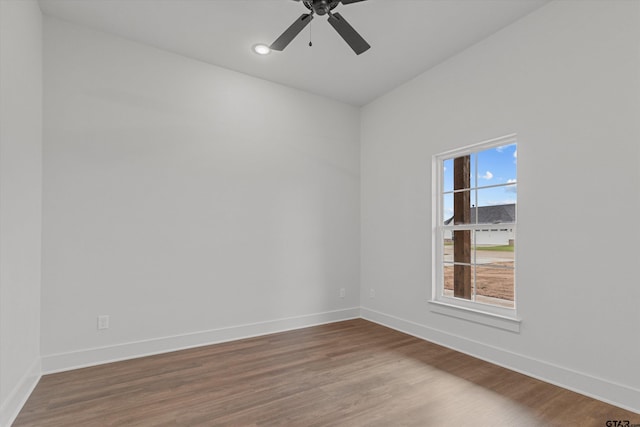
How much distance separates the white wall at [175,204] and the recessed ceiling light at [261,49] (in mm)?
119

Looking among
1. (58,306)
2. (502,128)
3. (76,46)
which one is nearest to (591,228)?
(502,128)

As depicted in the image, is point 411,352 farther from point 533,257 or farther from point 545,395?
point 533,257

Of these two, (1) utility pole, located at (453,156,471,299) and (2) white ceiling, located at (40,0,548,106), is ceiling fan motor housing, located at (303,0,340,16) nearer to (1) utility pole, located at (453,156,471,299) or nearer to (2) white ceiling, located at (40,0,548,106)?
(2) white ceiling, located at (40,0,548,106)

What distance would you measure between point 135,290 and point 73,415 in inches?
45.5

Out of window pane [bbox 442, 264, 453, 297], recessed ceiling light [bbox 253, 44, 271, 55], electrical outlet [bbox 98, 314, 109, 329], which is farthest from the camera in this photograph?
window pane [bbox 442, 264, 453, 297]

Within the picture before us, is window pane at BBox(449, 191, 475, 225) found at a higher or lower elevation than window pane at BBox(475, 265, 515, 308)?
higher

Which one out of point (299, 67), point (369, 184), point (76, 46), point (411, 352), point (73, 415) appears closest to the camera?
point (73, 415)

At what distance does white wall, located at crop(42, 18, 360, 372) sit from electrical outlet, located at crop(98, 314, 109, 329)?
44mm

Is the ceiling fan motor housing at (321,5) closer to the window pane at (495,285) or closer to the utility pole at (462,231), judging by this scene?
the utility pole at (462,231)

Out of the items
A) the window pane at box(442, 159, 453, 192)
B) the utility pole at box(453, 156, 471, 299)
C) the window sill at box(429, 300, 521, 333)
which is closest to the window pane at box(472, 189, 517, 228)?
the utility pole at box(453, 156, 471, 299)

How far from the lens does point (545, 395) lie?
2.32 m

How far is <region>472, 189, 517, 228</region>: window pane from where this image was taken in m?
2.97

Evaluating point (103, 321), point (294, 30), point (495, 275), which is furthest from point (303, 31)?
point (103, 321)

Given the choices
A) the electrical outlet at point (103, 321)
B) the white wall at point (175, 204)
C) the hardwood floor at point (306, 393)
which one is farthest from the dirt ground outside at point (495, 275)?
the electrical outlet at point (103, 321)
